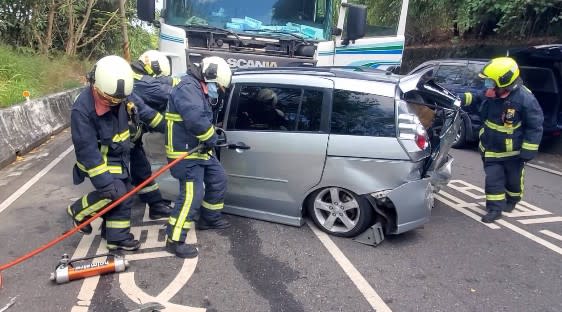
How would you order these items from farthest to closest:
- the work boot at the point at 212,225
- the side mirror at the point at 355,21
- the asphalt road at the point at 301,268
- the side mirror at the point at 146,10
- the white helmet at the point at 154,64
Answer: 1. the side mirror at the point at 146,10
2. the side mirror at the point at 355,21
3. the white helmet at the point at 154,64
4. the work boot at the point at 212,225
5. the asphalt road at the point at 301,268

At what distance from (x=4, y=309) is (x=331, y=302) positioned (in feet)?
7.48

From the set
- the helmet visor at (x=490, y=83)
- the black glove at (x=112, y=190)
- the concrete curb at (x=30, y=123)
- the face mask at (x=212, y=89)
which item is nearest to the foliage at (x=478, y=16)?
the helmet visor at (x=490, y=83)

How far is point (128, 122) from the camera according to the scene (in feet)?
13.6

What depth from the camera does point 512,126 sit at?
5.16 meters

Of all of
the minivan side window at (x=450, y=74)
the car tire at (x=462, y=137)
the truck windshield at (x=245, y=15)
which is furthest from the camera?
the minivan side window at (x=450, y=74)

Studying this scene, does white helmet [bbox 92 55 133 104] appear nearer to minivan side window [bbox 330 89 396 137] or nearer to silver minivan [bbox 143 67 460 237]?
silver minivan [bbox 143 67 460 237]

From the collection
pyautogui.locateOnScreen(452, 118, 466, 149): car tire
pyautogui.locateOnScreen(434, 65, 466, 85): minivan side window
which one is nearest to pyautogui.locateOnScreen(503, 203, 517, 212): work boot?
pyautogui.locateOnScreen(452, 118, 466, 149): car tire

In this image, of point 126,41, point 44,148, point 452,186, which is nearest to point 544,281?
point 452,186

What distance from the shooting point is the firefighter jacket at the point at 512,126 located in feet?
16.4

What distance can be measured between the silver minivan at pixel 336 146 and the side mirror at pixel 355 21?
1.96 m

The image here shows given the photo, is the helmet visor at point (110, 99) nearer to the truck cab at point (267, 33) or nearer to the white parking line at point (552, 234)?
the truck cab at point (267, 33)

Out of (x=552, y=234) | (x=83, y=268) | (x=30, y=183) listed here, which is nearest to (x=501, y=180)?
(x=552, y=234)

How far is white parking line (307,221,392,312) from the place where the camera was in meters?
3.44

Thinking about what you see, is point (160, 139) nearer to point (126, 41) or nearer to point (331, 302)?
point (331, 302)
